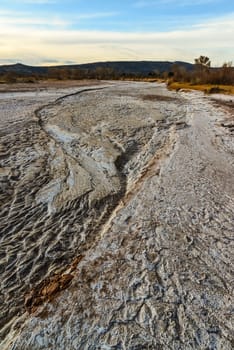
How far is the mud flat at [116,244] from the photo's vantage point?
3912 millimetres

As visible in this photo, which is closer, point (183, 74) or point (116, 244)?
point (116, 244)

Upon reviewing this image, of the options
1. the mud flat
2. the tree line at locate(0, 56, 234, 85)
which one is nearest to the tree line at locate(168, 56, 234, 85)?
the tree line at locate(0, 56, 234, 85)

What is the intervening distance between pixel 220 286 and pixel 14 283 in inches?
104

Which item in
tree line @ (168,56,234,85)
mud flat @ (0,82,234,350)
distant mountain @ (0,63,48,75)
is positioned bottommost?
distant mountain @ (0,63,48,75)

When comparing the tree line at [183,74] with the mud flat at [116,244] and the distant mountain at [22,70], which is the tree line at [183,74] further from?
the mud flat at [116,244]

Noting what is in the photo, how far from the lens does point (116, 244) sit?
5.54 meters

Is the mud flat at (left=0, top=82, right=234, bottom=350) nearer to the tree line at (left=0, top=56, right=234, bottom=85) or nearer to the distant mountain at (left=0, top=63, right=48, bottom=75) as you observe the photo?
the tree line at (left=0, top=56, right=234, bottom=85)

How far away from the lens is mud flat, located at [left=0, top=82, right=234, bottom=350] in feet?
12.8

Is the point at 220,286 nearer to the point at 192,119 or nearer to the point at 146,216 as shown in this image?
the point at 146,216

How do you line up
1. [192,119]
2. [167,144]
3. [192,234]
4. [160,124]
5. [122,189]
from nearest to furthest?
[192,234], [122,189], [167,144], [160,124], [192,119]

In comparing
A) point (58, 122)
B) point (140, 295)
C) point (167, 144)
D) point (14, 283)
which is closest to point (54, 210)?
point (14, 283)

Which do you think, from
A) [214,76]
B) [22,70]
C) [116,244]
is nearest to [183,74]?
[214,76]

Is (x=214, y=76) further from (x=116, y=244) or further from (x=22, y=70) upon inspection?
(x=22, y=70)

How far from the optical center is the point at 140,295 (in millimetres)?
4395
